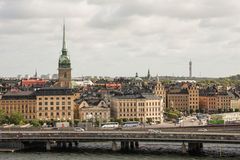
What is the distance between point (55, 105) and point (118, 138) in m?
46.4

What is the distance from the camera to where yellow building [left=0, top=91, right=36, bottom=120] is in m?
126

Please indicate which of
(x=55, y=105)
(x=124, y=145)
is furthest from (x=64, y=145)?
(x=55, y=105)

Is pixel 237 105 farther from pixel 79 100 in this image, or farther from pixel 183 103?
pixel 79 100

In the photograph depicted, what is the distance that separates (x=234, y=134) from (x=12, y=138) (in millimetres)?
30646

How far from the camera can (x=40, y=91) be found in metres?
127

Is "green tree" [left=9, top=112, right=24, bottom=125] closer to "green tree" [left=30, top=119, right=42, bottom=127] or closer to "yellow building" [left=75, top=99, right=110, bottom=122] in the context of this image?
"green tree" [left=30, top=119, right=42, bottom=127]

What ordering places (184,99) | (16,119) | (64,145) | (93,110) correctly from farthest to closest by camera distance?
(184,99), (93,110), (16,119), (64,145)

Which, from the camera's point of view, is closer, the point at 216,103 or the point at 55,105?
the point at 55,105

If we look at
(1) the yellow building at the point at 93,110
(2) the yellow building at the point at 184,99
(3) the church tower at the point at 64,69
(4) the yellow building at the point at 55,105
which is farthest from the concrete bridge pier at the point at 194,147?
(3) the church tower at the point at 64,69

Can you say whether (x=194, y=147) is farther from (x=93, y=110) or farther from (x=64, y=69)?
(x=64, y=69)

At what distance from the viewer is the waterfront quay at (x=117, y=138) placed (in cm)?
7721

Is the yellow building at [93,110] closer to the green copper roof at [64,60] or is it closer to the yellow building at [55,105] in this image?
the yellow building at [55,105]

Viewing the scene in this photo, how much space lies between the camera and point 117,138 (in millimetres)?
80625

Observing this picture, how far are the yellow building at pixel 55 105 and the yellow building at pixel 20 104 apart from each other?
5.26 feet
